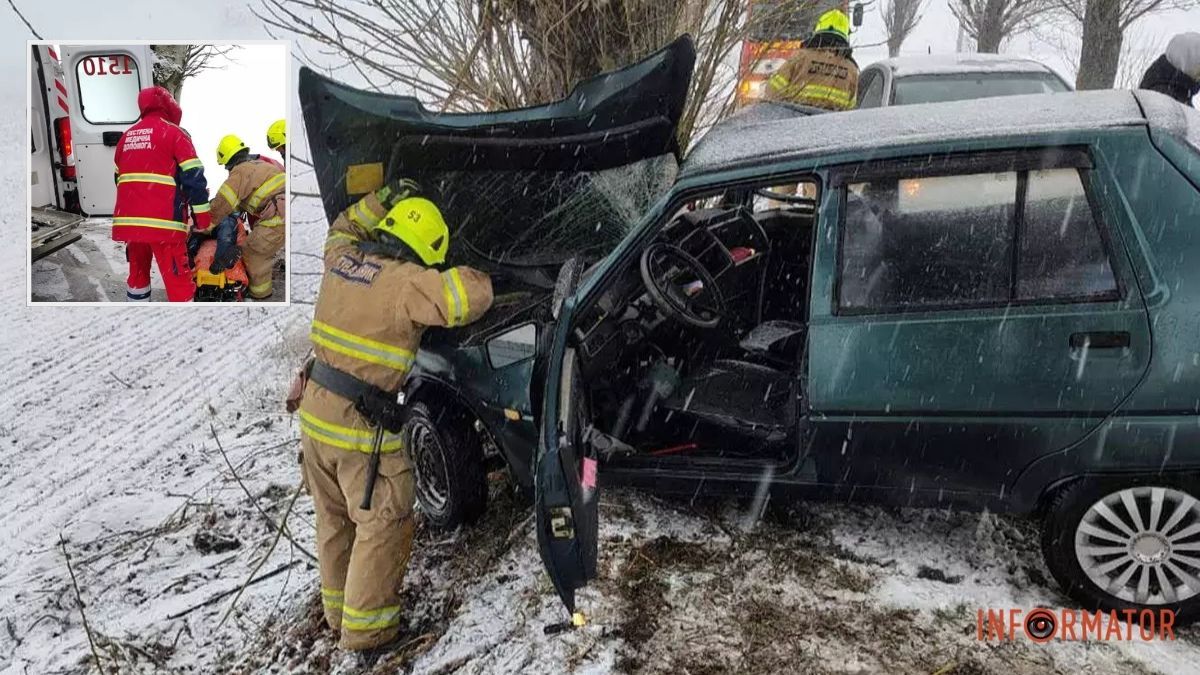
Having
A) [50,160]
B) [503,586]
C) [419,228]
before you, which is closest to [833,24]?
[419,228]

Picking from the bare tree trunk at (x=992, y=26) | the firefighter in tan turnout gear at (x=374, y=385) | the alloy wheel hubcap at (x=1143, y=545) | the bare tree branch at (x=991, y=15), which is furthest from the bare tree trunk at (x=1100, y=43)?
the firefighter in tan turnout gear at (x=374, y=385)

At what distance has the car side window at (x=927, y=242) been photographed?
2900 mm

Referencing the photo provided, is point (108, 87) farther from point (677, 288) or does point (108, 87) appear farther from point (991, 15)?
point (991, 15)

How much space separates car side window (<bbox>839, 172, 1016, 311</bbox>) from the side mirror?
1.31 m

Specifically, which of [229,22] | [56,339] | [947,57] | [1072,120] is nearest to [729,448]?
[1072,120]

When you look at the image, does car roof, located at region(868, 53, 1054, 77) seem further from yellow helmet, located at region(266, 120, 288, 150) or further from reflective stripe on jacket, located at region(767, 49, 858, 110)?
yellow helmet, located at region(266, 120, 288, 150)

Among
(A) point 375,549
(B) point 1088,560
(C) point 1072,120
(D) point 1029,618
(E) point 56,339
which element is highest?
(C) point 1072,120

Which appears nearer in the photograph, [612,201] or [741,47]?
[612,201]

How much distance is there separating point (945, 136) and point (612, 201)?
183cm

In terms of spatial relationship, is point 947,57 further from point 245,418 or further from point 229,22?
point 229,22

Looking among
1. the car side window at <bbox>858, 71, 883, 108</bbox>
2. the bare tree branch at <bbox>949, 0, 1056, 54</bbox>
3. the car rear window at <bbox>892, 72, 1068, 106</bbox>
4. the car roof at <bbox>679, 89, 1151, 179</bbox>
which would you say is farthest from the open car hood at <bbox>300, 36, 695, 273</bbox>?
the bare tree branch at <bbox>949, 0, 1056, 54</bbox>

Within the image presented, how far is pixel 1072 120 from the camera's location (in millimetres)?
2812

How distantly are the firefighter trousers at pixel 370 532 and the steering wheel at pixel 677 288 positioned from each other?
1.26 metres

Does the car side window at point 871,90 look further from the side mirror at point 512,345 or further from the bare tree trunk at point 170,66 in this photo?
the bare tree trunk at point 170,66
